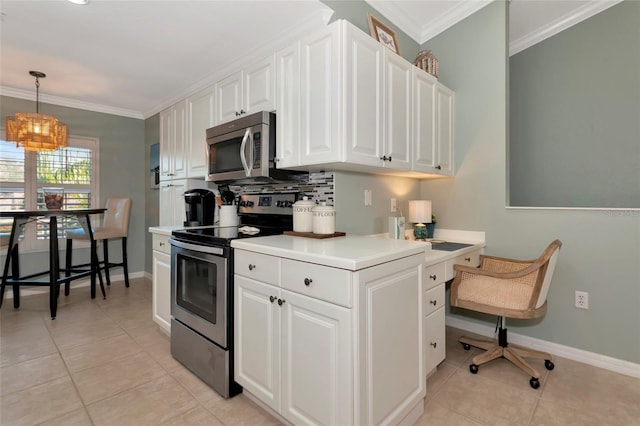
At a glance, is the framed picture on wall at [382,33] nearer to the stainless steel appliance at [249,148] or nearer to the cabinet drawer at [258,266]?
the stainless steel appliance at [249,148]

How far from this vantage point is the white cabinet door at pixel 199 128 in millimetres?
2901

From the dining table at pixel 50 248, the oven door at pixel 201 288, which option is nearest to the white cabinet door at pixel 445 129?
the oven door at pixel 201 288

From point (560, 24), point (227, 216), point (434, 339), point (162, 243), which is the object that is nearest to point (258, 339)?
point (434, 339)

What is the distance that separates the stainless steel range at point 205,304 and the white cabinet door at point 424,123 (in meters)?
1.34

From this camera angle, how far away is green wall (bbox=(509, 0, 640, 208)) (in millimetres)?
2449

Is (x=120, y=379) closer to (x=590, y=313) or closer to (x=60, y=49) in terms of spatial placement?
(x=60, y=49)

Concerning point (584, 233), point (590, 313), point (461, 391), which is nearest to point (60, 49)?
point (461, 391)

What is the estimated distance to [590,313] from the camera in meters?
2.17

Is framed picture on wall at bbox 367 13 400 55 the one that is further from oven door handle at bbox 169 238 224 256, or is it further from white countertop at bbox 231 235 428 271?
oven door handle at bbox 169 238 224 256

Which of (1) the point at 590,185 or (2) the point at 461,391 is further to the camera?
(1) the point at 590,185

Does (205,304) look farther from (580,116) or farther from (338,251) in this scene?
(580,116)

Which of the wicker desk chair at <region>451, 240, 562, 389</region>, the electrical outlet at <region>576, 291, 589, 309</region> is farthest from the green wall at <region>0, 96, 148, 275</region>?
the electrical outlet at <region>576, 291, 589, 309</region>

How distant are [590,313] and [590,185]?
1.14m

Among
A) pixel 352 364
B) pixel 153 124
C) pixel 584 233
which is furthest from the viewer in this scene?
pixel 153 124
